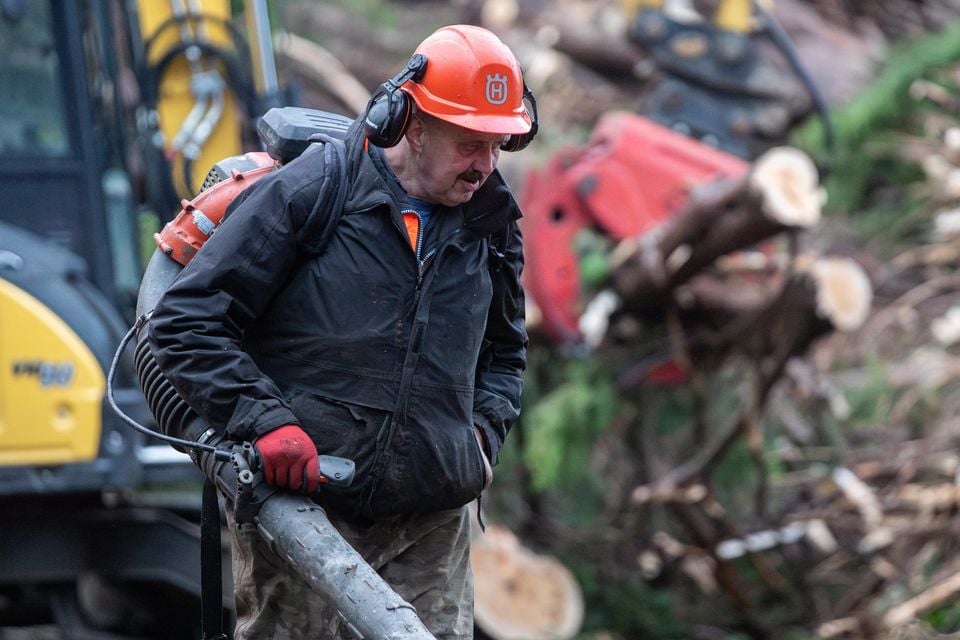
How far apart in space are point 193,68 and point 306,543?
129 inches

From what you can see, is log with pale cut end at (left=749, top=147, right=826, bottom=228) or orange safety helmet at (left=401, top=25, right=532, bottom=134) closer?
orange safety helmet at (left=401, top=25, right=532, bottom=134)

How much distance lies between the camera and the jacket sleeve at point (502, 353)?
2.87m

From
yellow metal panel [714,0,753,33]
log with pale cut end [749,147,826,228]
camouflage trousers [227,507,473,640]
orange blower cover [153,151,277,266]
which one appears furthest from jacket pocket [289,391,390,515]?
yellow metal panel [714,0,753,33]

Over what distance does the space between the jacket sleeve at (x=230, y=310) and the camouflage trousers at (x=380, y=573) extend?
0.29 m

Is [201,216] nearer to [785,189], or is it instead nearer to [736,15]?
[785,189]

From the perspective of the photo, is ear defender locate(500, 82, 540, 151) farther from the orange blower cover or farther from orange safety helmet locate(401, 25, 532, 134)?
the orange blower cover

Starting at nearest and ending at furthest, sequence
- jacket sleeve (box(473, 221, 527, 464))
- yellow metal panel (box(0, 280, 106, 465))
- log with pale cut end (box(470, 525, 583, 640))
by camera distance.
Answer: jacket sleeve (box(473, 221, 527, 464)) < yellow metal panel (box(0, 280, 106, 465)) < log with pale cut end (box(470, 525, 583, 640))

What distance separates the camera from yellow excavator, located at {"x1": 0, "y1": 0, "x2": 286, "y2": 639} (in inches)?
184

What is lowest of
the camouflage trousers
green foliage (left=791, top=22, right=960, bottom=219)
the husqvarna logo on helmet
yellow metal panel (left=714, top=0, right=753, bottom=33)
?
green foliage (left=791, top=22, right=960, bottom=219)

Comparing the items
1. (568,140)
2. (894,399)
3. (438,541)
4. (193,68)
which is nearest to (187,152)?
(193,68)

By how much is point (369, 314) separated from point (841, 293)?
3.00 metres

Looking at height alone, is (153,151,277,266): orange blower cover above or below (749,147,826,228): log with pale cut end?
above

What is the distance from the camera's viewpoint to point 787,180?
499cm

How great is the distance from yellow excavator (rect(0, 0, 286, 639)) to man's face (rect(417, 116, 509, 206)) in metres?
2.43
